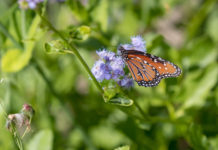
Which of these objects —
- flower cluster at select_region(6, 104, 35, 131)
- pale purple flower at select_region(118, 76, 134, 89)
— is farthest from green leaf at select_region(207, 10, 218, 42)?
flower cluster at select_region(6, 104, 35, 131)

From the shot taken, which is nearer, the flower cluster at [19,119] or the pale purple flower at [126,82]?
the flower cluster at [19,119]

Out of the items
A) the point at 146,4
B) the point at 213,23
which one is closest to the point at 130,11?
the point at 146,4

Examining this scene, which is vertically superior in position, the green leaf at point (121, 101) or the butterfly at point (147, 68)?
the butterfly at point (147, 68)

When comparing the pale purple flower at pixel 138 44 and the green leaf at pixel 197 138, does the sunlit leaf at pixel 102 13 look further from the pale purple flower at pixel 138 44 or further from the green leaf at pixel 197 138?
A: the green leaf at pixel 197 138

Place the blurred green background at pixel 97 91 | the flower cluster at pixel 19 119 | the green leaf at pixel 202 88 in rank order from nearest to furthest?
the flower cluster at pixel 19 119, the blurred green background at pixel 97 91, the green leaf at pixel 202 88

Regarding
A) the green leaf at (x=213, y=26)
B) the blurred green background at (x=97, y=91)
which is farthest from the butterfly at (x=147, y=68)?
the green leaf at (x=213, y=26)

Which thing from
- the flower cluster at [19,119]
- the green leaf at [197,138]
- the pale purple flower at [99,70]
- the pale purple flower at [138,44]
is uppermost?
the pale purple flower at [138,44]

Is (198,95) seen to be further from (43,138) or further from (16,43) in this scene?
(16,43)

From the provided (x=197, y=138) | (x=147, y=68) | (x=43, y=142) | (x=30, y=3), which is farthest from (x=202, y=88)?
(x=30, y=3)

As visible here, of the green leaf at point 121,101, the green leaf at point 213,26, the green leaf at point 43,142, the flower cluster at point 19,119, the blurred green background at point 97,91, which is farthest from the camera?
the green leaf at point 213,26
